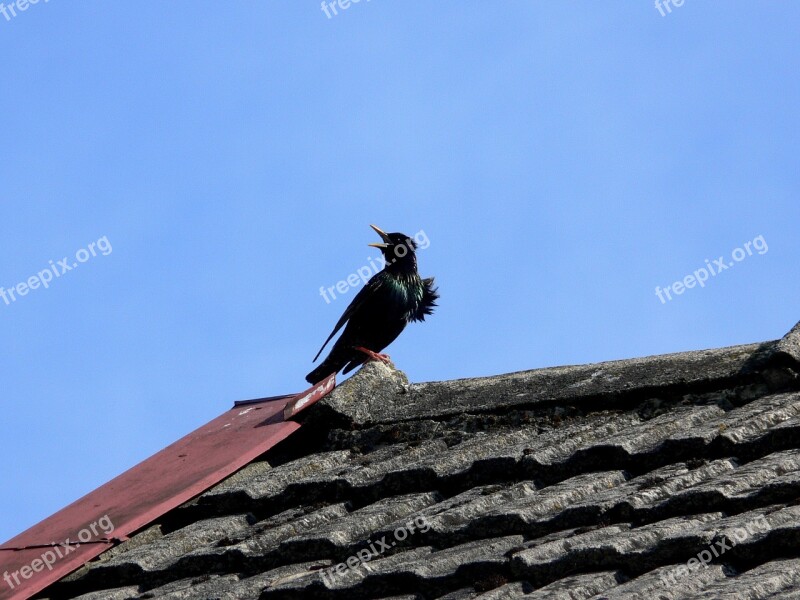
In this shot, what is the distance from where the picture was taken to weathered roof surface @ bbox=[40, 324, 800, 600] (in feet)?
7.78

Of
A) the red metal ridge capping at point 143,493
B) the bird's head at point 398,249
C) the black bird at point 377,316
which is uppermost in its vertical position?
the bird's head at point 398,249

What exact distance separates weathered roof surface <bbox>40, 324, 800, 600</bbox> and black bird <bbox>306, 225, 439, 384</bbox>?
4.29ft

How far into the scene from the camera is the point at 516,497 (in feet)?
9.75

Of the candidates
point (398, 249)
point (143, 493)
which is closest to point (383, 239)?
point (398, 249)

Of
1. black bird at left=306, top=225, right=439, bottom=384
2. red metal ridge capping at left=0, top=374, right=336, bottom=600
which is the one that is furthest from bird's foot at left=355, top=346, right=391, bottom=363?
red metal ridge capping at left=0, top=374, right=336, bottom=600

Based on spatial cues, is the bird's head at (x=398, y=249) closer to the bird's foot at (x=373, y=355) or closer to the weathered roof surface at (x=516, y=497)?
the bird's foot at (x=373, y=355)

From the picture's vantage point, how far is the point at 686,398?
138 inches

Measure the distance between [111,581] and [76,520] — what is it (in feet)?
2.16

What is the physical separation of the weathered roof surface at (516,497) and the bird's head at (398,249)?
1873mm

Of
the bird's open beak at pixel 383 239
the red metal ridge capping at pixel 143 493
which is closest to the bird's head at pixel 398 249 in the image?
the bird's open beak at pixel 383 239

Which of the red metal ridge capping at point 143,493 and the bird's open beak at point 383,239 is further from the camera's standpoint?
the bird's open beak at point 383,239

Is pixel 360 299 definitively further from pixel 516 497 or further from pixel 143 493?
pixel 516 497

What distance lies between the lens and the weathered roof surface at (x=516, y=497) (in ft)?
7.78

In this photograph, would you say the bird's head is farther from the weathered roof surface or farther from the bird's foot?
the weathered roof surface
